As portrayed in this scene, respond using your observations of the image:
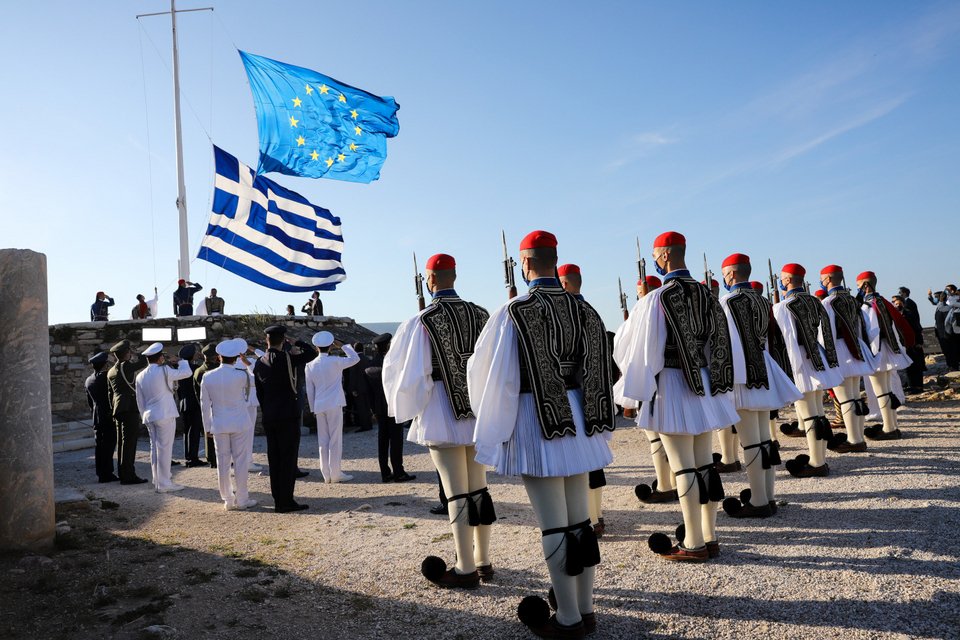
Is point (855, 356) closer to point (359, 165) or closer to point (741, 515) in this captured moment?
point (741, 515)

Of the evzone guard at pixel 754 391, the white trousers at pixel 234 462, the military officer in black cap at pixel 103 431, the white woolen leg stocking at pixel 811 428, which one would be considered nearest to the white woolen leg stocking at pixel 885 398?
the white woolen leg stocking at pixel 811 428

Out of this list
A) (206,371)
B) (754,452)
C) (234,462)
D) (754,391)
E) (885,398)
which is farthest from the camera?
(206,371)

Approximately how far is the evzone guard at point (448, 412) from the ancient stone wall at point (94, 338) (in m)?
12.2

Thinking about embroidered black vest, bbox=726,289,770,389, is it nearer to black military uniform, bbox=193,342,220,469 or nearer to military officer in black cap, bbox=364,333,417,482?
military officer in black cap, bbox=364,333,417,482

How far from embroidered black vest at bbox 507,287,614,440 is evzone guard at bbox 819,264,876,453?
5.49 m

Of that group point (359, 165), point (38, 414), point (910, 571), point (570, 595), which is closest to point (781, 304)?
point (910, 571)

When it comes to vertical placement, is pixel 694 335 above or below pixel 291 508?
above

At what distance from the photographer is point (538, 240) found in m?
4.03

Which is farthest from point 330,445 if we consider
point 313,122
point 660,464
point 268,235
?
point 313,122

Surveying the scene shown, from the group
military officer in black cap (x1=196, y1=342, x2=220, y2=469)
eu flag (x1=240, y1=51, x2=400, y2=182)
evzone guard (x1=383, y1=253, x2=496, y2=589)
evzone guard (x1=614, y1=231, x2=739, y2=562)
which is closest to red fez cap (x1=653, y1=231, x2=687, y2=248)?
evzone guard (x1=614, y1=231, x2=739, y2=562)

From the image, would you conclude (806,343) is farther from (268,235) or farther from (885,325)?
(268,235)

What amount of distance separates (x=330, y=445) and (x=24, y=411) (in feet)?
13.6

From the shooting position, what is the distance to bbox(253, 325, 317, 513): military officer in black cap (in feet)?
25.3

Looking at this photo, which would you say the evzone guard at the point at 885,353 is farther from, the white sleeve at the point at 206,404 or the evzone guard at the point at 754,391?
the white sleeve at the point at 206,404
